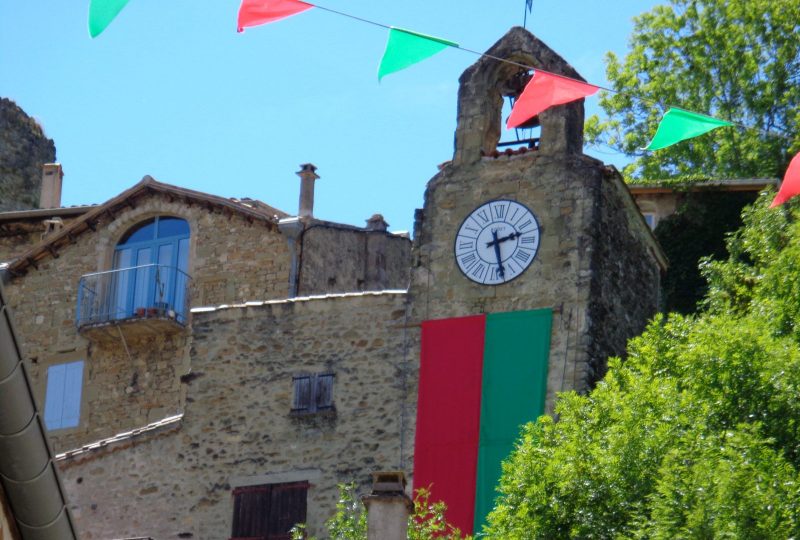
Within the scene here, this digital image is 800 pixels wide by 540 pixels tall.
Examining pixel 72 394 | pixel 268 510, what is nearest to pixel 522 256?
pixel 268 510

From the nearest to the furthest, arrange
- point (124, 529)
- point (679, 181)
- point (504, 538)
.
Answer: point (504, 538) < point (124, 529) < point (679, 181)

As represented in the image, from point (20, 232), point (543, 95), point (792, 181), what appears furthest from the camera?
point (20, 232)

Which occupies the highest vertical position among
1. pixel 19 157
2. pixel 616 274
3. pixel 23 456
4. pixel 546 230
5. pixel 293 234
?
pixel 19 157

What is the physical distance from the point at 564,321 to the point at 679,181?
9.24 m

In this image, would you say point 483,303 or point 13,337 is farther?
point 483,303

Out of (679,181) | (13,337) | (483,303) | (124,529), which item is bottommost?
(124,529)

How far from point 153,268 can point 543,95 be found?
437 inches

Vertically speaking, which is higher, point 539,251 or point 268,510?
point 539,251

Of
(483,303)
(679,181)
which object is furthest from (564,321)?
(679,181)

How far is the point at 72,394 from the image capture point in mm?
29734

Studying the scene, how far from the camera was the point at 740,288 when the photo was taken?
23.0 m

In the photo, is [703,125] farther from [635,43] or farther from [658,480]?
[635,43]

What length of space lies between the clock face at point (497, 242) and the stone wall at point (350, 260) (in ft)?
16.5

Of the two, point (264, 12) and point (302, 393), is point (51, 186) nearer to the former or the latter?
point (302, 393)
